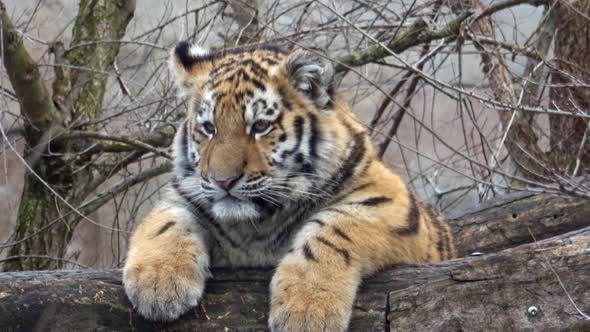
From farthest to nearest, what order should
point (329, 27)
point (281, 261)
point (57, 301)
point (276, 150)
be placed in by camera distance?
1. point (329, 27)
2. point (276, 150)
3. point (281, 261)
4. point (57, 301)

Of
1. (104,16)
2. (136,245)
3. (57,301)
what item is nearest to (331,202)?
(136,245)

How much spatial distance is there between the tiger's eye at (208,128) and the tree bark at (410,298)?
60cm

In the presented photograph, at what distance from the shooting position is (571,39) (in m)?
5.86

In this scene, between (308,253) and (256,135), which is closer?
(308,253)

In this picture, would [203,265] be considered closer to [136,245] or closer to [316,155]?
[136,245]

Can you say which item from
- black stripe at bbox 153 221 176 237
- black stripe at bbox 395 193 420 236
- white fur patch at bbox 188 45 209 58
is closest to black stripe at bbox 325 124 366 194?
black stripe at bbox 395 193 420 236

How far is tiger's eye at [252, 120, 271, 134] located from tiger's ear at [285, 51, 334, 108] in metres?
0.25

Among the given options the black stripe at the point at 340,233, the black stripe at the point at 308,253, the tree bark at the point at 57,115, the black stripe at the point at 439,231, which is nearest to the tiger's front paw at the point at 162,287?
the black stripe at the point at 308,253

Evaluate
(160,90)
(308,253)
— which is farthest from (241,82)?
(160,90)

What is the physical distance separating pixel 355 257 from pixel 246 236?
528 millimetres

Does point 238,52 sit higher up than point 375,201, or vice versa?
point 238,52

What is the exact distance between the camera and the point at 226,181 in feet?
9.88

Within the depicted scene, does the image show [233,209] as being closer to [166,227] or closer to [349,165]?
[166,227]

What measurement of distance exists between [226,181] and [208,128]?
303mm
